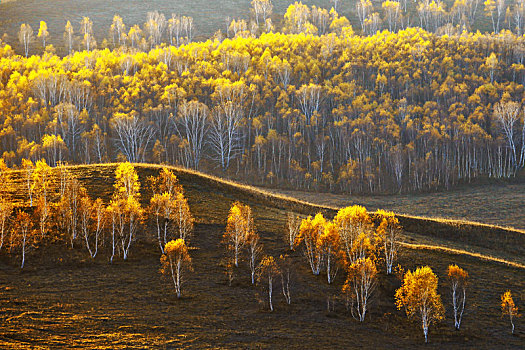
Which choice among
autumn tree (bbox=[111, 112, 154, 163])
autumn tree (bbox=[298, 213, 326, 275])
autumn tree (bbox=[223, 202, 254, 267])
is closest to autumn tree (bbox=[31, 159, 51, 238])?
autumn tree (bbox=[223, 202, 254, 267])

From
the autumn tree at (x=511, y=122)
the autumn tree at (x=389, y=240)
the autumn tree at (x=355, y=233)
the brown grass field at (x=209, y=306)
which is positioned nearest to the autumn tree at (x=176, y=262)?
the brown grass field at (x=209, y=306)

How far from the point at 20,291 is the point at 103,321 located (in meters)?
10.00

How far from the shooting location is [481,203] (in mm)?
92438

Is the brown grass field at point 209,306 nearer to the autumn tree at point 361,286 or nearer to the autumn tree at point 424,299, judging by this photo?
the autumn tree at point 424,299

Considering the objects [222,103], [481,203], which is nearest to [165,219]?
[481,203]

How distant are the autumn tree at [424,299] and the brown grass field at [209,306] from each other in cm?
105

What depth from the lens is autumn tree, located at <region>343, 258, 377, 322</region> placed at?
4259 centimetres

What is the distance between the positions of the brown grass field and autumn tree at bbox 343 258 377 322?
4.17 feet

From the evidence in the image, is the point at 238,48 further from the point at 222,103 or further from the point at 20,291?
the point at 20,291

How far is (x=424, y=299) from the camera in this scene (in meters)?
40.2

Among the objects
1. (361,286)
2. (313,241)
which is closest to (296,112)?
(313,241)

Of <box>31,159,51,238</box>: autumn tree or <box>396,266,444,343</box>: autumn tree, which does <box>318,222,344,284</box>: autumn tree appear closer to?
<box>396,266,444,343</box>: autumn tree

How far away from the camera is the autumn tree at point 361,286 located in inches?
1677

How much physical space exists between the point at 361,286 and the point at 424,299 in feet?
19.4
